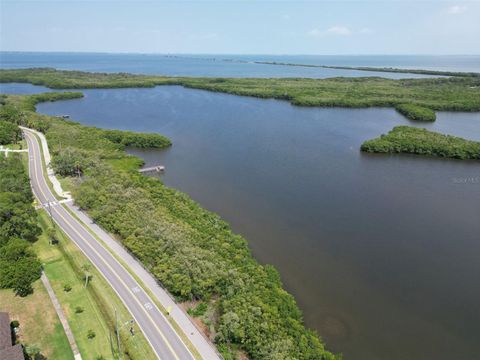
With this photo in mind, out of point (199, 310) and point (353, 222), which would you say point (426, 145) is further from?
point (199, 310)

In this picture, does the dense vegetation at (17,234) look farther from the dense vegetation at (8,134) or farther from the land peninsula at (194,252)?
the dense vegetation at (8,134)

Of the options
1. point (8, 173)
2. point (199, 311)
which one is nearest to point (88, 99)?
point (8, 173)

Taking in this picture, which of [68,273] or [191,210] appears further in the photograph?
[191,210]

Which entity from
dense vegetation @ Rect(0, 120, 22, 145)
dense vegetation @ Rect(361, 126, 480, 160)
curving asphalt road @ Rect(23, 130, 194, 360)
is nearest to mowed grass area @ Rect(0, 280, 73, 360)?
curving asphalt road @ Rect(23, 130, 194, 360)

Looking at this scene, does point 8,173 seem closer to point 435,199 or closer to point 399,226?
point 399,226

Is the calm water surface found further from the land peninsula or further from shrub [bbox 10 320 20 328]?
shrub [bbox 10 320 20 328]

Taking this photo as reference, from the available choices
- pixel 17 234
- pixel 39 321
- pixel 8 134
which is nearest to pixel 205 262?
pixel 39 321
